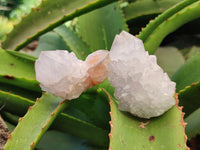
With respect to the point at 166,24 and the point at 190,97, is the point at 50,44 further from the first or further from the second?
the point at 190,97

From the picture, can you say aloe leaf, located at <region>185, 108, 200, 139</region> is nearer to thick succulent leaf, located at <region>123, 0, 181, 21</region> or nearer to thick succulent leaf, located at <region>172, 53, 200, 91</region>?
thick succulent leaf, located at <region>172, 53, 200, 91</region>

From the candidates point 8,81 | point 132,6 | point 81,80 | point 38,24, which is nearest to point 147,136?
point 81,80

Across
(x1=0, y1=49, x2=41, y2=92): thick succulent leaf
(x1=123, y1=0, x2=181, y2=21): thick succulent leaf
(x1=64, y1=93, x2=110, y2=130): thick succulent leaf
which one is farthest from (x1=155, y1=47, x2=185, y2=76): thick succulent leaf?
(x1=0, y1=49, x2=41, y2=92): thick succulent leaf

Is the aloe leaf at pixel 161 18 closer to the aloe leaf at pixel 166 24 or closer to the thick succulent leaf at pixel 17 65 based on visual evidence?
the aloe leaf at pixel 166 24

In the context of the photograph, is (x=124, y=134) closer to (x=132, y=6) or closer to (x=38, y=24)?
(x=38, y=24)

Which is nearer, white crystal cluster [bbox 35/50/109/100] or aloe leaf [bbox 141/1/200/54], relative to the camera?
white crystal cluster [bbox 35/50/109/100]

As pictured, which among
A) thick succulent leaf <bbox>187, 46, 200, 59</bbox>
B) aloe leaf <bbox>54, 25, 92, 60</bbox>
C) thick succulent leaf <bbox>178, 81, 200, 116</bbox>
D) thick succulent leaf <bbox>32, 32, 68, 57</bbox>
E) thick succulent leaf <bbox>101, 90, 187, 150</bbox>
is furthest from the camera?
thick succulent leaf <bbox>32, 32, 68, 57</bbox>
